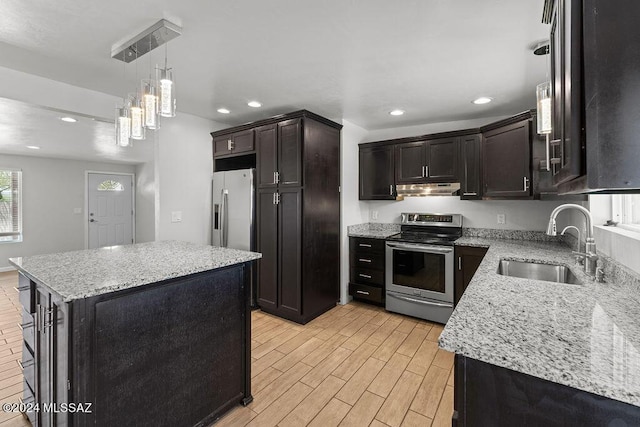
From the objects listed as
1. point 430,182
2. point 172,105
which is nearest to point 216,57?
point 172,105

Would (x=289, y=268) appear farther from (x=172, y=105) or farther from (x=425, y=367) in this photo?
(x=172, y=105)

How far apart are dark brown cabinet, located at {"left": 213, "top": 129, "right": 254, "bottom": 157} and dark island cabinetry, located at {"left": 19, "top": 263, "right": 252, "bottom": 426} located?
6.88 feet

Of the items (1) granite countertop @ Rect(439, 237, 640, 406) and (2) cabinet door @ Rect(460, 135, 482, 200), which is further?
(2) cabinet door @ Rect(460, 135, 482, 200)

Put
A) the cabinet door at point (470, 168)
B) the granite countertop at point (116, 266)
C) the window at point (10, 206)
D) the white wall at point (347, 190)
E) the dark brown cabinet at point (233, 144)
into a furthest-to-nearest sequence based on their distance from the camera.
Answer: the window at point (10, 206) → the white wall at point (347, 190) → the dark brown cabinet at point (233, 144) → the cabinet door at point (470, 168) → the granite countertop at point (116, 266)

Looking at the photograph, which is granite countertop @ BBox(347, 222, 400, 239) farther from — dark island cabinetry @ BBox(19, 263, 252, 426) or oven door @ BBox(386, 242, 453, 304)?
→ dark island cabinetry @ BBox(19, 263, 252, 426)

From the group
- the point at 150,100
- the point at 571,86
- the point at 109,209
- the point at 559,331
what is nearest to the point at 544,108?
the point at 571,86

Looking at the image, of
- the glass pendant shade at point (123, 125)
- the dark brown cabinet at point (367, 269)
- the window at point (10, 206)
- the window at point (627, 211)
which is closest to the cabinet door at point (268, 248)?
the dark brown cabinet at point (367, 269)

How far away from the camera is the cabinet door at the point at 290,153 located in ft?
10.3

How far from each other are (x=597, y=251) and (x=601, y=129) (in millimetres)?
1791

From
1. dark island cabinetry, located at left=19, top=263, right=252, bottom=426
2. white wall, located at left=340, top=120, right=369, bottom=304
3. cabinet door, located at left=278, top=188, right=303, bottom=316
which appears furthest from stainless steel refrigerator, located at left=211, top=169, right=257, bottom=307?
dark island cabinetry, located at left=19, top=263, right=252, bottom=426

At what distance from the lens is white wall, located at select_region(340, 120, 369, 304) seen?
12.3 ft

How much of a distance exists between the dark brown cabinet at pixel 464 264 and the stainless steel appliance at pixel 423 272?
58 millimetres

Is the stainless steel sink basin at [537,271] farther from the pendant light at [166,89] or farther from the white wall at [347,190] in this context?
the pendant light at [166,89]

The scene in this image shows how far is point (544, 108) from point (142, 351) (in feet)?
6.93
